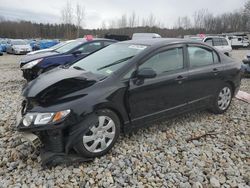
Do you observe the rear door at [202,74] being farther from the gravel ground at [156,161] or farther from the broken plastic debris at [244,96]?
the broken plastic debris at [244,96]

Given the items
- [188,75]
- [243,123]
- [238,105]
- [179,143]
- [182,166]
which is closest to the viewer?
[182,166]

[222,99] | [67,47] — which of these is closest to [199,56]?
[222,99]

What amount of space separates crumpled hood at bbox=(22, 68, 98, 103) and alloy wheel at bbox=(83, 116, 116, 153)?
52 centimetres

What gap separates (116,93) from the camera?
320cm

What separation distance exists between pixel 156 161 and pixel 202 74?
1869 mm

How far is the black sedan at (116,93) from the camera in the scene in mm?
2900

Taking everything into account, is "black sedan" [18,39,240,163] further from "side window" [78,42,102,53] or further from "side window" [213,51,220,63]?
"side window" [78,42,102,53]

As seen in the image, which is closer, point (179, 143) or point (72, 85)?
point (72, 85)

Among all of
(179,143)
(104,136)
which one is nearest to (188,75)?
(179,143)

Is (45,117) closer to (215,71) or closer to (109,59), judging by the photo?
(109,59)

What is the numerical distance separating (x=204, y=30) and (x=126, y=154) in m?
56.3

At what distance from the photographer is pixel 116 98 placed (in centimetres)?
321

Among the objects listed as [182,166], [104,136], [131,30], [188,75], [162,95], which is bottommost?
[182,166]

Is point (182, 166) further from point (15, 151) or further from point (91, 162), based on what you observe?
point (15, 151)
